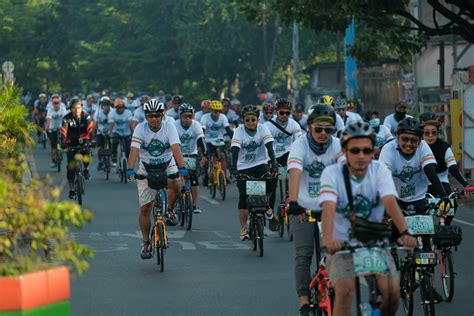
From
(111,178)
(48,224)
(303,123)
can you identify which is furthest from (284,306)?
(111,178)

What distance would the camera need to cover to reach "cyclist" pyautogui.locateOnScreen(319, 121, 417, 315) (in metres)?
8.82

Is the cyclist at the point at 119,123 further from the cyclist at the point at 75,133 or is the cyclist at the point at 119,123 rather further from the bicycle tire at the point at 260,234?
the bicycle tire at the point at 260,234

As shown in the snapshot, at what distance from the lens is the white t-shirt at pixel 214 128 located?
91.3ft

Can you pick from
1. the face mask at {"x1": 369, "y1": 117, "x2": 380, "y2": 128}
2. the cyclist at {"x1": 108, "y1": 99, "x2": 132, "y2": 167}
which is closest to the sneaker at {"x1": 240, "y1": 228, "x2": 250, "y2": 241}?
the face mask at {"x1": 369, "y1": 117, "x2": 380, "y2": 128}

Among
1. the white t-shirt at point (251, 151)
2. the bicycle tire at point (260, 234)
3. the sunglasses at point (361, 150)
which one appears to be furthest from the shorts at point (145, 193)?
the sunglasses at point (361, 150)

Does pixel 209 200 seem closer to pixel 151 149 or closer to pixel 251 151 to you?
pixel 251 151

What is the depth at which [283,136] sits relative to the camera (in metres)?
20.5

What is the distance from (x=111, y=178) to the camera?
33656 millimetres

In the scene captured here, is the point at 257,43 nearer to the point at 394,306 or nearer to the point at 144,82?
the point at 144,82

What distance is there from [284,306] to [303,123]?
10.5 metres

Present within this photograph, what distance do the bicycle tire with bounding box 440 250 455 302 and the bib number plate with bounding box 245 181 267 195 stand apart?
4.78 m

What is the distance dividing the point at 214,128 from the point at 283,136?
755 centimetres

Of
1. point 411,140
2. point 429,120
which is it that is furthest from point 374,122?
point 411,140

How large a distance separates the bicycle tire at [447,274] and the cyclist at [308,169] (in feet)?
7.85
